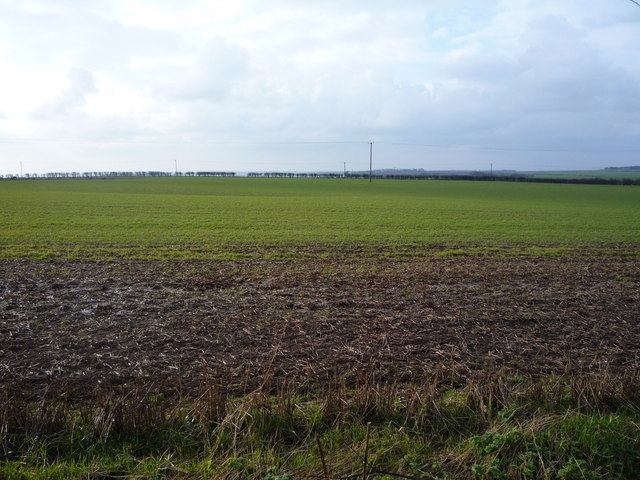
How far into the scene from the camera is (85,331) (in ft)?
30.8

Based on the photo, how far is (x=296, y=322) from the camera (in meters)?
10.1

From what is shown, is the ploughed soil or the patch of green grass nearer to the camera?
the patch of green grass

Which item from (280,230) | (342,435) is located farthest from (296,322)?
(280,230)

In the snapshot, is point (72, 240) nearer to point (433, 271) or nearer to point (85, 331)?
point (85, 331)

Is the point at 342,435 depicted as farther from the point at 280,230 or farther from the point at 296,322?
the point at 280,230

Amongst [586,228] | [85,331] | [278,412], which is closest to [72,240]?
[85,331]

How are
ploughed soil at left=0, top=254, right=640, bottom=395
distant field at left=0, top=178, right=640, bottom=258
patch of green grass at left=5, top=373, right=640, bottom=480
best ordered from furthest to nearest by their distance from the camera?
distant field at left=0, top=178, right=640, bottom=258, ploughed soil at left=0, top=254, right=640, bottom=395, patch of green grass at left=5, top=373, right=640, bottom=480

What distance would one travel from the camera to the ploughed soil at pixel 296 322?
7746mm

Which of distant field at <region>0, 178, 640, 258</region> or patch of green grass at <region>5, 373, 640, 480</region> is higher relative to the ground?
distant field at <region>0, 178, 640, 258</region>

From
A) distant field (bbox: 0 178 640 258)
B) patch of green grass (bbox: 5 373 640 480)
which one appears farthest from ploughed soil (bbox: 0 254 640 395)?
distant field (bbox: 0 178 640 258)

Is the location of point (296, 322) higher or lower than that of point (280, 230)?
lower

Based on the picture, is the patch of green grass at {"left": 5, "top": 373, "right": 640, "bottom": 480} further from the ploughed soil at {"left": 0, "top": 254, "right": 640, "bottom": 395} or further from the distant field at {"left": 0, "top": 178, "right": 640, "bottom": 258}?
the distant field at {"left": 0, "top": 178, "right": 640, "bottom": 258}

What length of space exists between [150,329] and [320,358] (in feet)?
12.2

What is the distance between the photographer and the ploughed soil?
7.75 meters
